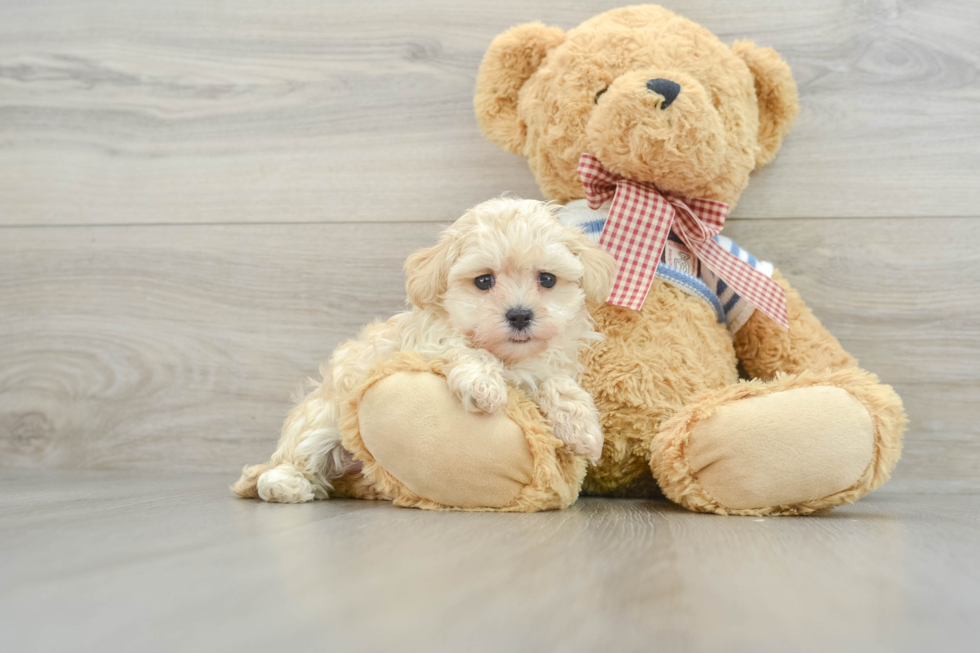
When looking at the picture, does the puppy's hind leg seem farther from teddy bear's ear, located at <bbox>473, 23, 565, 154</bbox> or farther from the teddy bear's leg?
teddy bear's ear, located at <bbox>473, 23, 565, 154</bbox>

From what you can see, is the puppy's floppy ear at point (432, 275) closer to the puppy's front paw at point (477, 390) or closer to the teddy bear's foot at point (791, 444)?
the puppy's front paw at point (477, 390)

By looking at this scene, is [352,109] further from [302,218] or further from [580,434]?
[580,434]

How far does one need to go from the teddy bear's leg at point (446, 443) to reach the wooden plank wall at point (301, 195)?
513mm

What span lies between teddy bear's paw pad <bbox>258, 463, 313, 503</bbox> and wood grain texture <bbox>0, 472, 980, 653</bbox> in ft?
0.39

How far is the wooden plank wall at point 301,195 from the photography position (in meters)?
1.19

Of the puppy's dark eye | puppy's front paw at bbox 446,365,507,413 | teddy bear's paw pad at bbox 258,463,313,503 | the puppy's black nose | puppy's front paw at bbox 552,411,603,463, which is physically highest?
the puppy's dark eye

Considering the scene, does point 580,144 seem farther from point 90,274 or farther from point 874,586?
point 90,274

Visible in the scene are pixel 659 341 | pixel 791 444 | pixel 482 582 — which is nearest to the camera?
pixel 482 582

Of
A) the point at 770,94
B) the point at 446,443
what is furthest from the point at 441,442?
the point at 770,94

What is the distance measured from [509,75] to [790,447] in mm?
683

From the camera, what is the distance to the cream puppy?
0.82m

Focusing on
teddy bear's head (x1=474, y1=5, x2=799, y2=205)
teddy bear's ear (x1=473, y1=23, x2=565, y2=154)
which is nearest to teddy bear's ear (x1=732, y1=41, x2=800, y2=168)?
teddy bear's head (x1=474, y1=5, x2=799, y2=205)

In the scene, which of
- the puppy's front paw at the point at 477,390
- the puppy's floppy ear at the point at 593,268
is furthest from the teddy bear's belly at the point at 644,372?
the puppy's front paw at the point at 477,390

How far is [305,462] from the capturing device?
93 centimetres
